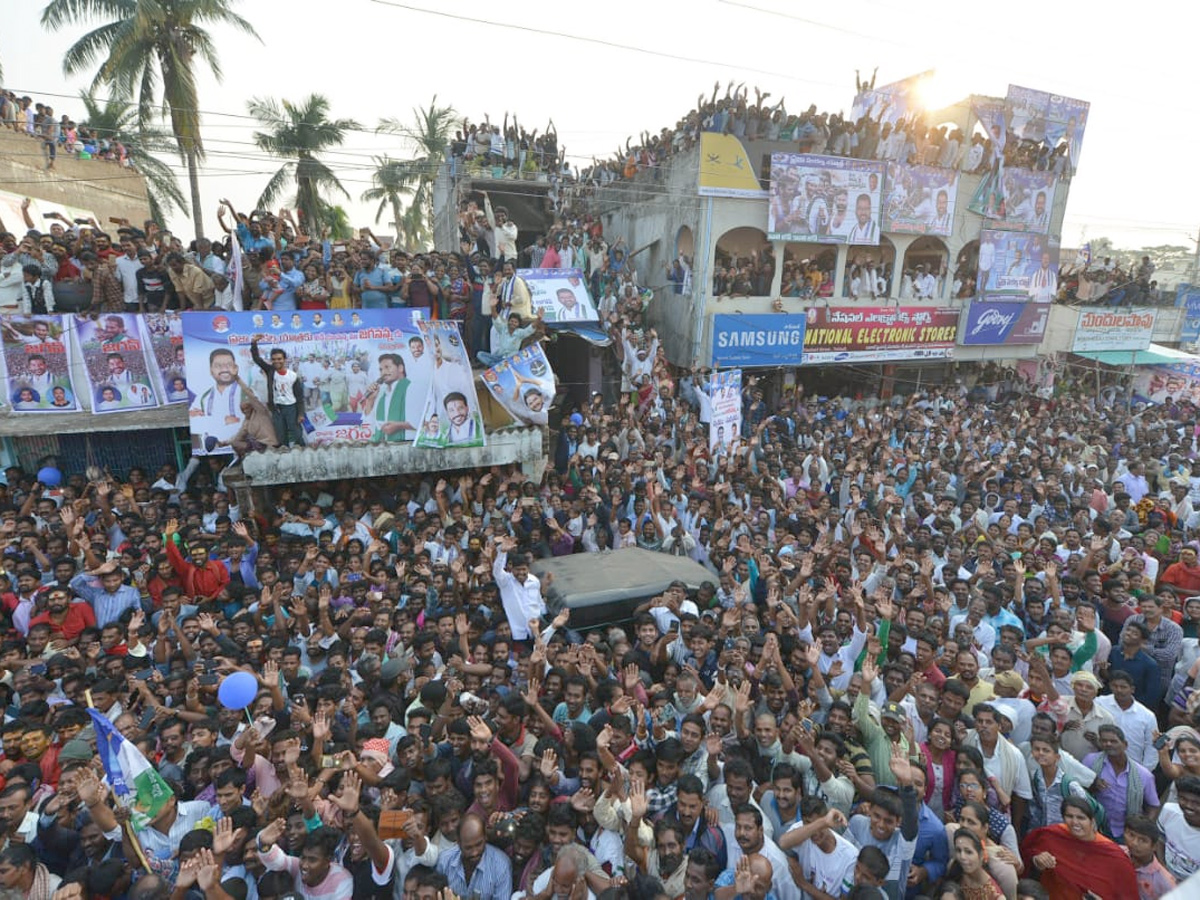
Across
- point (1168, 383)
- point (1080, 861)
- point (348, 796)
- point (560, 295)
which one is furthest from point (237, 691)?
point (1168, 383)

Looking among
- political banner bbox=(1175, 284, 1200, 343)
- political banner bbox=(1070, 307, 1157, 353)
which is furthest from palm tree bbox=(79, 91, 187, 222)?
political banner bbox=(1175, 284, 1200, 343)

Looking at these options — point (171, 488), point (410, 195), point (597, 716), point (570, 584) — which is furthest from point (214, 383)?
point (410, 195)

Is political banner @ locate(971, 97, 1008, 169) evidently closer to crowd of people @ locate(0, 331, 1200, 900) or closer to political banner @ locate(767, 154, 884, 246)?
political banner @ locate(767, 154, 884, 246)

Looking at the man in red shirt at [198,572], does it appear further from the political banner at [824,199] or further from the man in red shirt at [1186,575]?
the political banner at [824,199]

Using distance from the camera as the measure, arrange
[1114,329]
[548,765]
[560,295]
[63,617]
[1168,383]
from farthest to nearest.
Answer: [1168,383]
[1114,329]
[560,295]
[63,617]
[548,765]

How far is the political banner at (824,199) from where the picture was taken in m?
15.2

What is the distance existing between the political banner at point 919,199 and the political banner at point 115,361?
16611 mm

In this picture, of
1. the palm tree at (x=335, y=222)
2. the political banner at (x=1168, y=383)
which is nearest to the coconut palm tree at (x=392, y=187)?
the palm tree at (x=335, y=222)

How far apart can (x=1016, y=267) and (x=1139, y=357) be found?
6.91m

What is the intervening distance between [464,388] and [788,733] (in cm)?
643

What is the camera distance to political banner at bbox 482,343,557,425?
29.7 feet

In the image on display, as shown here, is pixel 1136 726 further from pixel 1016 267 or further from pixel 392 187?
pixel 392 187

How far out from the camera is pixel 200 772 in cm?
378

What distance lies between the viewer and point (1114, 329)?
2117 cm
